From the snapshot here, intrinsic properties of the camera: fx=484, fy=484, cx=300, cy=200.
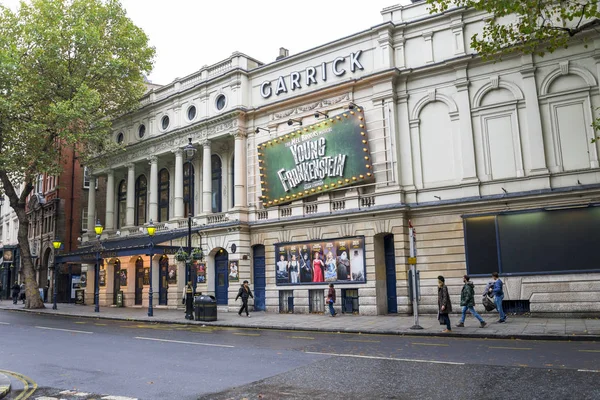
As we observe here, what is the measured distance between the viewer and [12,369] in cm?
1053

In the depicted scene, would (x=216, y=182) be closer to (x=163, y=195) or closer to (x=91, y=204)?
(x=163, y=195)

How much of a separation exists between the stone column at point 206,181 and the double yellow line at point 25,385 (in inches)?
815

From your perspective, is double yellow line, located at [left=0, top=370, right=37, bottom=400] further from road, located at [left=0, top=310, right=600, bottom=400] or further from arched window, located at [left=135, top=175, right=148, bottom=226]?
arched window, located at [left=135, top=175, right=148, bottom=226]

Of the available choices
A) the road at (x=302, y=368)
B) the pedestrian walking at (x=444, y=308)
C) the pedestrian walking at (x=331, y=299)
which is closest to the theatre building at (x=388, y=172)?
the pedestrian walking at (x=331, y=299)

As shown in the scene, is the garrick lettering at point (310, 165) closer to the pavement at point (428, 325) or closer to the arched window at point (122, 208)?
the pavement at point (428, 325)

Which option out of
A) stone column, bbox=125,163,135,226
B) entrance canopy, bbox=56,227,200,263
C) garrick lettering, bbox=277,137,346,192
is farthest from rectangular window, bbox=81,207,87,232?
garrick lettering, bbox=277,137,346,192

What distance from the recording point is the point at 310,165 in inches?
1044

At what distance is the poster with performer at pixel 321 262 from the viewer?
24047mm

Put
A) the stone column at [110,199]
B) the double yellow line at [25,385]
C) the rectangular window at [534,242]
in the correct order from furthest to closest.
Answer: the stone column at [110,199] < the rectangular window at [534,242] < the double yellow line at [25,385]

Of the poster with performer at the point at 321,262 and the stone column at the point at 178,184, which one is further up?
the stone column at the point at 178,184

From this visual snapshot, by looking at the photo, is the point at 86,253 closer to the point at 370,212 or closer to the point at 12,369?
the point at 370,212

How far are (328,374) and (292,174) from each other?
61.6ft

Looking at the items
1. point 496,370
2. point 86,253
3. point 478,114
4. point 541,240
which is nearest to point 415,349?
point 496,370

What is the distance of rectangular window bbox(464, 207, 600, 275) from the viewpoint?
Result: 1911 centimetres
